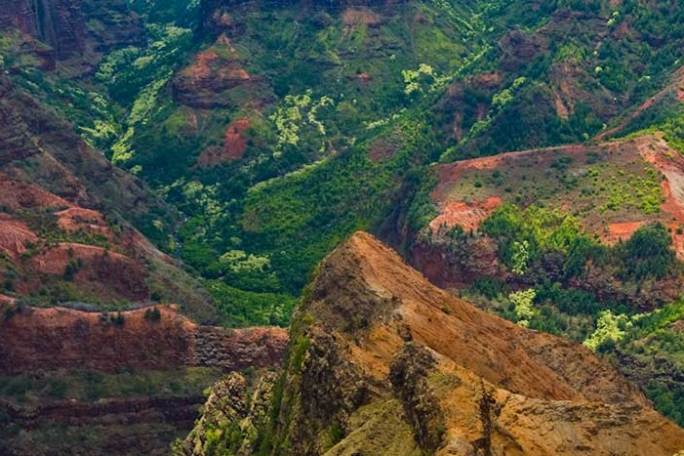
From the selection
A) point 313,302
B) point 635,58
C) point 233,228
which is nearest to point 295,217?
point 233,228

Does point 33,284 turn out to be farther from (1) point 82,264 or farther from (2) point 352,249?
(2) point 352,249

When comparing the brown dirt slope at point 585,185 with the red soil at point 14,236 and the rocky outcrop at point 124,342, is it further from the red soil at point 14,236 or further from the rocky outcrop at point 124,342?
the red soil at point 14,236

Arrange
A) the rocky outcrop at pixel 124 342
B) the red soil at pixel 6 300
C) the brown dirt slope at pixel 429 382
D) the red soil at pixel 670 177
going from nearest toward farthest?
the brown dirt slope at pixel 429 382
the rocky outcrop at pixel 124 342
the red soil at pixel 6 300
the red soil at pixel 670 177

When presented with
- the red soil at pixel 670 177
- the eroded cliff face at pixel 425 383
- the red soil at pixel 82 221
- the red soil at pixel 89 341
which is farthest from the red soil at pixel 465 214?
the eroded cliff face at pixel 425 383

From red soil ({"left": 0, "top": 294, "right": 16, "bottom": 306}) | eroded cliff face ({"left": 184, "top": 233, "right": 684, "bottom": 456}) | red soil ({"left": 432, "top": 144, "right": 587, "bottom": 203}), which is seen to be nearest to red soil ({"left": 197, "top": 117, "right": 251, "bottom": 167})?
red soil ({"left": 432, "top": 144, "right": 587, "bottom": 203})

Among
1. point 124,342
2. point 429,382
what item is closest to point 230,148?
point 124,342
